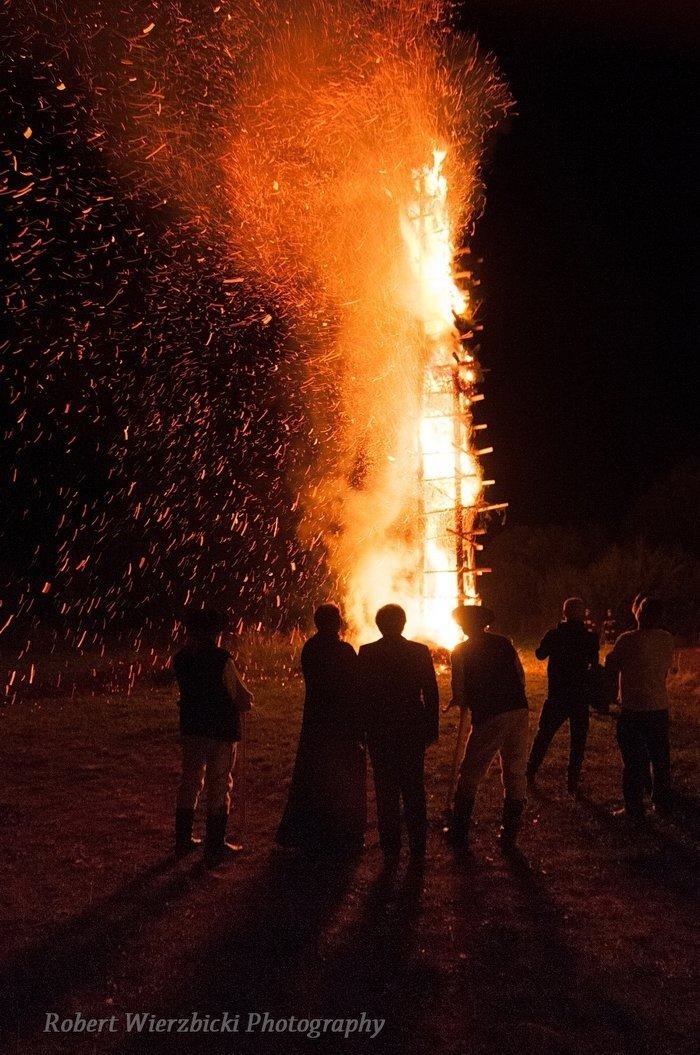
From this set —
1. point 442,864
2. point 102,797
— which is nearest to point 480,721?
point 442,864

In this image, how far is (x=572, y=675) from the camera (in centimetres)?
665

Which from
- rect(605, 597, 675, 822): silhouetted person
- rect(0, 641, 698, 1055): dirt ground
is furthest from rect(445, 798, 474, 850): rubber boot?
rect(605, 597, 675, 822): silhouetted person

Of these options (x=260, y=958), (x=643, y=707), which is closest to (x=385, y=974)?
(x=260, y=958)

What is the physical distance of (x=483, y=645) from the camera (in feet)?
18.0

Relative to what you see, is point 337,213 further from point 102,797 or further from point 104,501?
point 104,501

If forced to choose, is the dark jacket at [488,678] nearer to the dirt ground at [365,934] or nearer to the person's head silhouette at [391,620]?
the person's head silhouette at [391,620]

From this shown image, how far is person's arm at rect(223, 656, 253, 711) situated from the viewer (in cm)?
537

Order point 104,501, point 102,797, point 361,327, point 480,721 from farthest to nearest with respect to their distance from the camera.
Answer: point 104,501, point 361,327, point 102,797, point 480,721

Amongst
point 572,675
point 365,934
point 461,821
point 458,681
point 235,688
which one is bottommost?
point 365,934

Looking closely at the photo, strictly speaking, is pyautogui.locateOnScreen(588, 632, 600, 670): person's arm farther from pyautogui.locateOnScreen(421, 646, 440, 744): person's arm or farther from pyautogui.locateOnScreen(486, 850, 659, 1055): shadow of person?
pyautogui.locateOnScreen(486, 850, 659, 1055): shadow of person

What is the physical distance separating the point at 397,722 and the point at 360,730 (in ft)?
1.54

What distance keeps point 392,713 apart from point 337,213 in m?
12.4

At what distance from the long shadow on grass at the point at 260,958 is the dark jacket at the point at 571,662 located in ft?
7.80

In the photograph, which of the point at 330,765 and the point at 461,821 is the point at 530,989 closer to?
the point at 461,821
